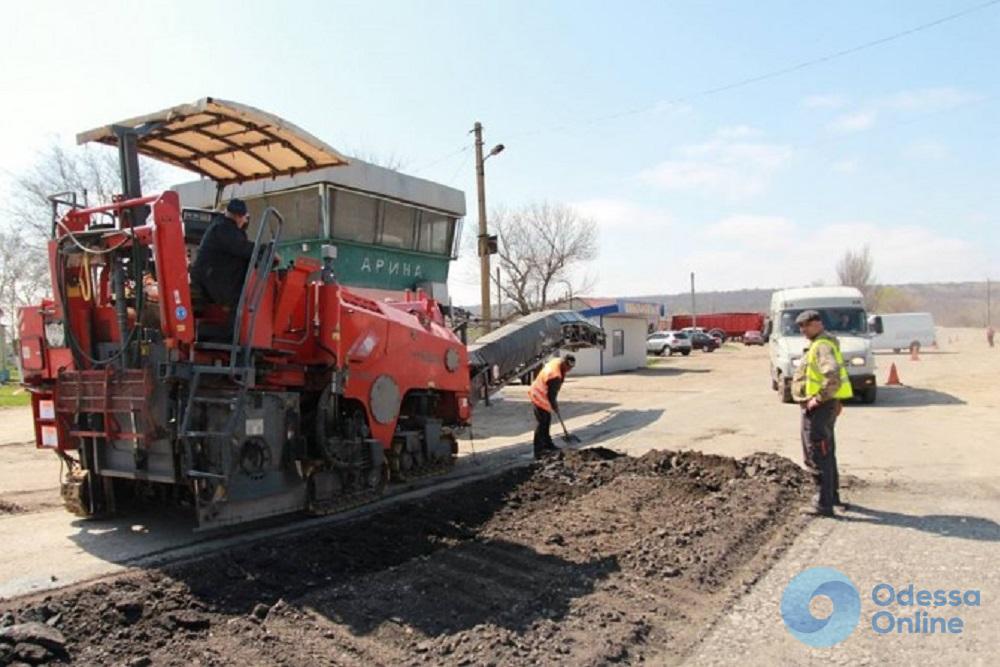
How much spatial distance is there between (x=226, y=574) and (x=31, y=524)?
2933mm

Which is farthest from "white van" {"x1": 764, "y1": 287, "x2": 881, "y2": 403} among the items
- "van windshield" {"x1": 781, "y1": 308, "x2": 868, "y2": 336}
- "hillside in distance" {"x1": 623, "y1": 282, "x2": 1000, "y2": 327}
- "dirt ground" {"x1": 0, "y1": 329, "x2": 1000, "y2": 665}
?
"hillside in distance" {"x1": 623, "y1": 282, "x2": 1000, "y2": 327}

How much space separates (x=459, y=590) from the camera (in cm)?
484

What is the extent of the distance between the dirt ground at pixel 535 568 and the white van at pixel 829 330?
5833 mm


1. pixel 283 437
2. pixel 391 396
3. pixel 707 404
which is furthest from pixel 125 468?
pixel 707 404

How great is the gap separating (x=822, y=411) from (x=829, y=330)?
35.6 ft

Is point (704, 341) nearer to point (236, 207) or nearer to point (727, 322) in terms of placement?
point (727, 322)

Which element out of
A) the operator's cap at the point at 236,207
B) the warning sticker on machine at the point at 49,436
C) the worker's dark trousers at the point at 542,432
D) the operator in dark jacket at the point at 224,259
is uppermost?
the operator's cap at the point at 236,207

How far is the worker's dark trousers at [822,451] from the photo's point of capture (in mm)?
6773

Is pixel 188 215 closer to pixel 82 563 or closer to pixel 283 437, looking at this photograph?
pixel 283 437

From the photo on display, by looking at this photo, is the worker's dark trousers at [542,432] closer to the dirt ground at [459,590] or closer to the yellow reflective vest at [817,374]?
the dirt ground at [459,590]

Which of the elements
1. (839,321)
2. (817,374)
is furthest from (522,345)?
(839,321)

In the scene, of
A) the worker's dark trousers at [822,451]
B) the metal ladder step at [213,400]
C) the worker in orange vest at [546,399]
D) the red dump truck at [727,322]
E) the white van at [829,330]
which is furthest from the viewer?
the red dump truck at [727,322]

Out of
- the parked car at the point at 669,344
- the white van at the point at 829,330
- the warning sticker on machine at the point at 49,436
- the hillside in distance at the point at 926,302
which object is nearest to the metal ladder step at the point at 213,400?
the warning sticker on machine at the point at 49,436

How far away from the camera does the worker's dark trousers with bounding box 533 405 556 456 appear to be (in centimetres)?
1030
